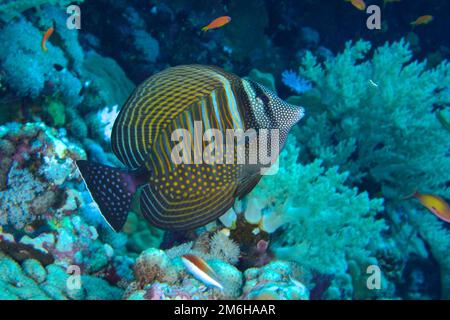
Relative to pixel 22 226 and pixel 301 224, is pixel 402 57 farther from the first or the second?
pixel 22 226

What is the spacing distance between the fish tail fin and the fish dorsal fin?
0.17 m

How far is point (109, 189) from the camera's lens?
1760mm

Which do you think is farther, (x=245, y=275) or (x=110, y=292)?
(x=110, y=292)

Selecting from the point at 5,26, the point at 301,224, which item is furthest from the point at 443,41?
the point at 5,26

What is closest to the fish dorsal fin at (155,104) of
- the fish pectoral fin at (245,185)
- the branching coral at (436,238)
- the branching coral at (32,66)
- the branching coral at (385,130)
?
the fish pectoral fin at (245,185)

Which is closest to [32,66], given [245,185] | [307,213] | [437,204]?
[245,185]

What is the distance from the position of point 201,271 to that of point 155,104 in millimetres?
938

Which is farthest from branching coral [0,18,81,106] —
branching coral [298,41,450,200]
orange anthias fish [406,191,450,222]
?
orange anthias fish [406,191,450,222]

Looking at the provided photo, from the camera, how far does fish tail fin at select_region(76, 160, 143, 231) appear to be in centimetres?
174

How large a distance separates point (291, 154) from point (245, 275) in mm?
1268

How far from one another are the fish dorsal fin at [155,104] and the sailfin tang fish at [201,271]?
2.00 ft

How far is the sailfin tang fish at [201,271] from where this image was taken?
1944mm

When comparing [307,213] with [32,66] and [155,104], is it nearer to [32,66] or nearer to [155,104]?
[155,104]

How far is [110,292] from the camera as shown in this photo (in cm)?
263
